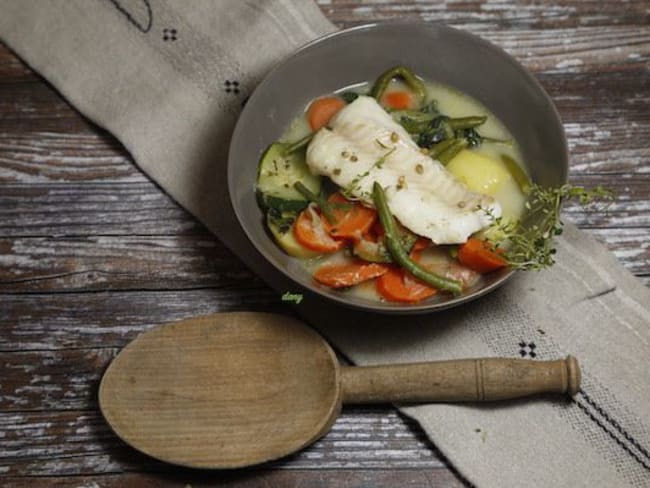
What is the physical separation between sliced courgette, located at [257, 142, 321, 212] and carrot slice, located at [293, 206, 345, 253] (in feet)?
0.30

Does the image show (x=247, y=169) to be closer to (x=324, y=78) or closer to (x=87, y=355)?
(x=324, y=78)

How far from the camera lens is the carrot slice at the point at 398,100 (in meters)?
2.90

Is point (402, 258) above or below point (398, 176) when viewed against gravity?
below

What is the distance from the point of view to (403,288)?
8.39 ft

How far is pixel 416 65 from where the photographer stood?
2941 millimetres

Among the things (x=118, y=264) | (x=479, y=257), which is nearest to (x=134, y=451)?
(x=118, y=264)

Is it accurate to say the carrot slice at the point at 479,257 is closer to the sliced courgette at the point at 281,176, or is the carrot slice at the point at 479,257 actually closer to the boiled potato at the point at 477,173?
the boiled potato at the point at 477,173

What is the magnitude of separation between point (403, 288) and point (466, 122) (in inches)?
22.6

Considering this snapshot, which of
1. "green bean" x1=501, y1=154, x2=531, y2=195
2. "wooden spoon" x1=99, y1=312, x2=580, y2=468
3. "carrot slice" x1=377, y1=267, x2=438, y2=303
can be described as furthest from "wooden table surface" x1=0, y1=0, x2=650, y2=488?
"carrot slice" x1=377, y1=267, x2=438, y2=303

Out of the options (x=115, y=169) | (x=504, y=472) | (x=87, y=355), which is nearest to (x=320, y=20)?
(x=115, y=169)

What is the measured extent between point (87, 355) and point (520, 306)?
1278 mm

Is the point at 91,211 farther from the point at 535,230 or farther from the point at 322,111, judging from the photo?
the point at 535,230

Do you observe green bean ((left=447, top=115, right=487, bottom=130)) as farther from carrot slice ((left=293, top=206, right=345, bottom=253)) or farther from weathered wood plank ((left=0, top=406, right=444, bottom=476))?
weathered wood plank ((left=0, top=406, right=444, bottom=476))

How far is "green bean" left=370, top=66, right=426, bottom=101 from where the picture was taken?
2873mm
